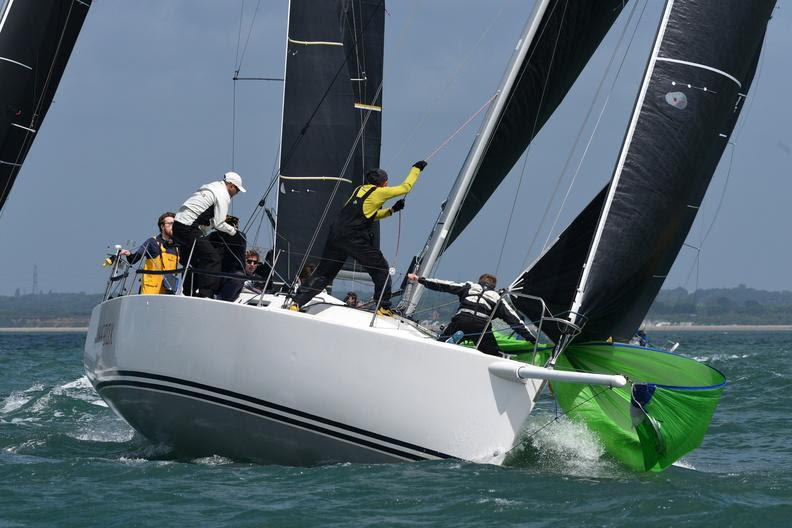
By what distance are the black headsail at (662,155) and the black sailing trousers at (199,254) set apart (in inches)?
90.1

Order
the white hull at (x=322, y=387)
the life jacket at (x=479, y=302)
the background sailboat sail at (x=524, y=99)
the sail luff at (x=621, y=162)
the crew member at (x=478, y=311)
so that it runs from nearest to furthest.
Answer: the white hull at (x=322, y=387)
the sail luff at (x=621, y=162)
the crew member at (x=478, y=311)
the life jacket at (x=479, y=302)
the background sailboat sail at (x=524, y=99)

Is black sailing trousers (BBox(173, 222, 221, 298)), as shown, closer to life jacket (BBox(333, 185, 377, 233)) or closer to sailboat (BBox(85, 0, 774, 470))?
sailboat (BBox(85, 0, 774, 470))

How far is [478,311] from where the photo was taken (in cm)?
834

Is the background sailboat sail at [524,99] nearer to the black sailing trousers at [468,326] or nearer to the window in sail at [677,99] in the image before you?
the black sailing trousers at [468,326]

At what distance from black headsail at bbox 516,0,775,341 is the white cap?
224 centimetres

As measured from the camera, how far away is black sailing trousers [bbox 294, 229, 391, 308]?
867 cm

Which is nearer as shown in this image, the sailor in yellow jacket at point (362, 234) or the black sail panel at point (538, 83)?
the sailor in yellow jacket at point (362, 234)

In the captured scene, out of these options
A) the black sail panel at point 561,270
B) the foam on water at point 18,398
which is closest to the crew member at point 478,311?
the black sail panel at point 561,270

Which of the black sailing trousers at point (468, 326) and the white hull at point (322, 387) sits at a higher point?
the black sailing trousers at point (468, 326)

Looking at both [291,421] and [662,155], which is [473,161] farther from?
[291,421]

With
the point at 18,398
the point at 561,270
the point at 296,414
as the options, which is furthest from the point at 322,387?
the point at 18,398

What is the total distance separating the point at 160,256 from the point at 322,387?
284 cm

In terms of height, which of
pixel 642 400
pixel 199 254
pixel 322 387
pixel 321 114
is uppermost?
pixel 321 114

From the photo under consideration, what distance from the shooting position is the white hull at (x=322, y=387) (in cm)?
746
